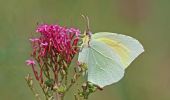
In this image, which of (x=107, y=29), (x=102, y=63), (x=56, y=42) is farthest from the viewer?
(x=107, y=29)

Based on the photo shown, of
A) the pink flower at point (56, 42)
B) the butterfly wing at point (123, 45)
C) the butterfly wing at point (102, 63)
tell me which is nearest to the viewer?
the pink flower at point (56, 42)

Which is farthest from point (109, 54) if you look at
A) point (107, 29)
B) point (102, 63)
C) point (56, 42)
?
point (107, 29)

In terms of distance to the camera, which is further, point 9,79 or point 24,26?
point 24,26

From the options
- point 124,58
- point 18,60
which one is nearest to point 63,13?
point 18,60

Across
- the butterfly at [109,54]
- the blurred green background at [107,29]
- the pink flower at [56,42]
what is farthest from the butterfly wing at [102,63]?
the blurred green background at [107,29]

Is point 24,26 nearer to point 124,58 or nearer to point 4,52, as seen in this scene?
point 4,52

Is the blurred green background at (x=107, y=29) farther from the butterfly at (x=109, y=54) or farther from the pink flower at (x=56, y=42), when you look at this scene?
the pink flower at (x=56, y=42)

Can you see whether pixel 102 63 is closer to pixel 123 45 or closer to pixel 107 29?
pixel 123 45
